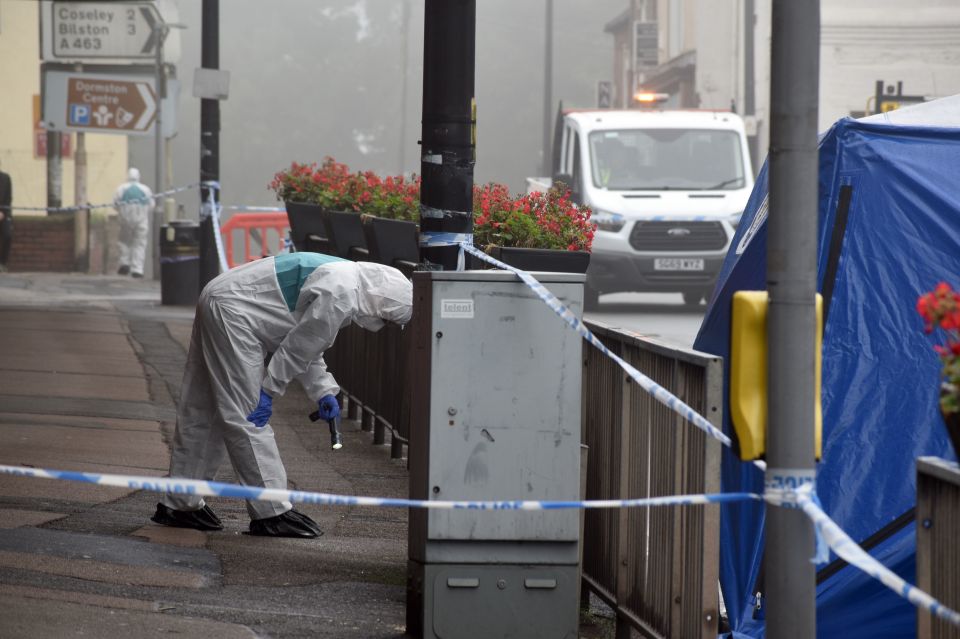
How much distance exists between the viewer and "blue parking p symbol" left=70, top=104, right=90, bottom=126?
25.7 meters

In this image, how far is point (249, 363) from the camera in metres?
7.01

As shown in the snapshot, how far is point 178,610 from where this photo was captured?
5.56 m

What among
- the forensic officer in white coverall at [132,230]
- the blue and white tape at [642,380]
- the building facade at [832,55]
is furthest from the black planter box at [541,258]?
the building facade at [832,55]

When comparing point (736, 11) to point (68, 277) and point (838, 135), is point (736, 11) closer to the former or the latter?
point (68, 277)

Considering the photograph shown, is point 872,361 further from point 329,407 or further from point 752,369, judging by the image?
point 752,369

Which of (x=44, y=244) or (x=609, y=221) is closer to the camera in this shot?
(x=609, y=221)

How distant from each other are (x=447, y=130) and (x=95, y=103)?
20.3m

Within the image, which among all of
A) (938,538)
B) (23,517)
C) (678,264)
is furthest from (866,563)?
(678,264)

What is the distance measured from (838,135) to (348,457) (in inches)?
158

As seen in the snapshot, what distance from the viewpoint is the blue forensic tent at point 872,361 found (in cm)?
590

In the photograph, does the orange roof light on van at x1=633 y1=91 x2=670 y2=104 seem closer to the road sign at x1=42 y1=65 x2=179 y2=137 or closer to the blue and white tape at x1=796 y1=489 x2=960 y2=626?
the road sign at x1=42 y1=65 x2=179 y2=137

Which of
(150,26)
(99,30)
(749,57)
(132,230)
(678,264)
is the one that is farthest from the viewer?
(749,57)

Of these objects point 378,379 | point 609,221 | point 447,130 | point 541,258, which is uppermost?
point 447,130

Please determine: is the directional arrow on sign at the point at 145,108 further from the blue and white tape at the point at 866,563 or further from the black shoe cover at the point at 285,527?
the blue and white tape at the point at 866,563
